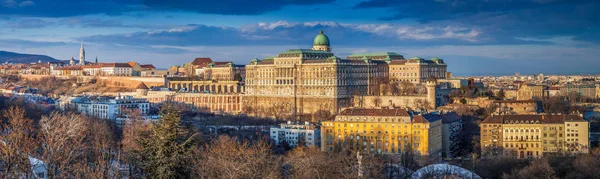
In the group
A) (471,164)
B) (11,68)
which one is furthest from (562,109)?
(11,68)

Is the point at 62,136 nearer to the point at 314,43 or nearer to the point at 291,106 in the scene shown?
the point at 291,106

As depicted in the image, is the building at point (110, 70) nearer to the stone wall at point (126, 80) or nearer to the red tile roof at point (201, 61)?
the stone wall at point (126, 80)

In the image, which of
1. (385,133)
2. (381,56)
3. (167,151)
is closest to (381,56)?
(381,56)

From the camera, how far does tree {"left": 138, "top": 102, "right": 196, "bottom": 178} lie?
1966cm

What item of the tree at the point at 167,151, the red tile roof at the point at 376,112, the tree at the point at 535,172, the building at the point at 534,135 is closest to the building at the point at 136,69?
the red tile roof at the point at 376,112

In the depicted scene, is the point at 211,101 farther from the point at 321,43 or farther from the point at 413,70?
the point at 413,70

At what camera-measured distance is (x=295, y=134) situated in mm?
54750

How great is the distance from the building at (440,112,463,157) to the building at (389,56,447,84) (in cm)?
2310

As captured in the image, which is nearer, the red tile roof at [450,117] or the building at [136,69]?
the red tile roof at [450,117]

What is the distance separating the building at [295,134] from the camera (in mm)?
53781

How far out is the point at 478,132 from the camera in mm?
55250

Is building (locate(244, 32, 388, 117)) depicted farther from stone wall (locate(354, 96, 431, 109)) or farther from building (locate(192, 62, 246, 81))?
building (locate(192, 62, 246, 81))

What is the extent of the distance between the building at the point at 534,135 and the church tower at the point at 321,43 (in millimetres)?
38867

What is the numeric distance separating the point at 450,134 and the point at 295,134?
11.2 metres
